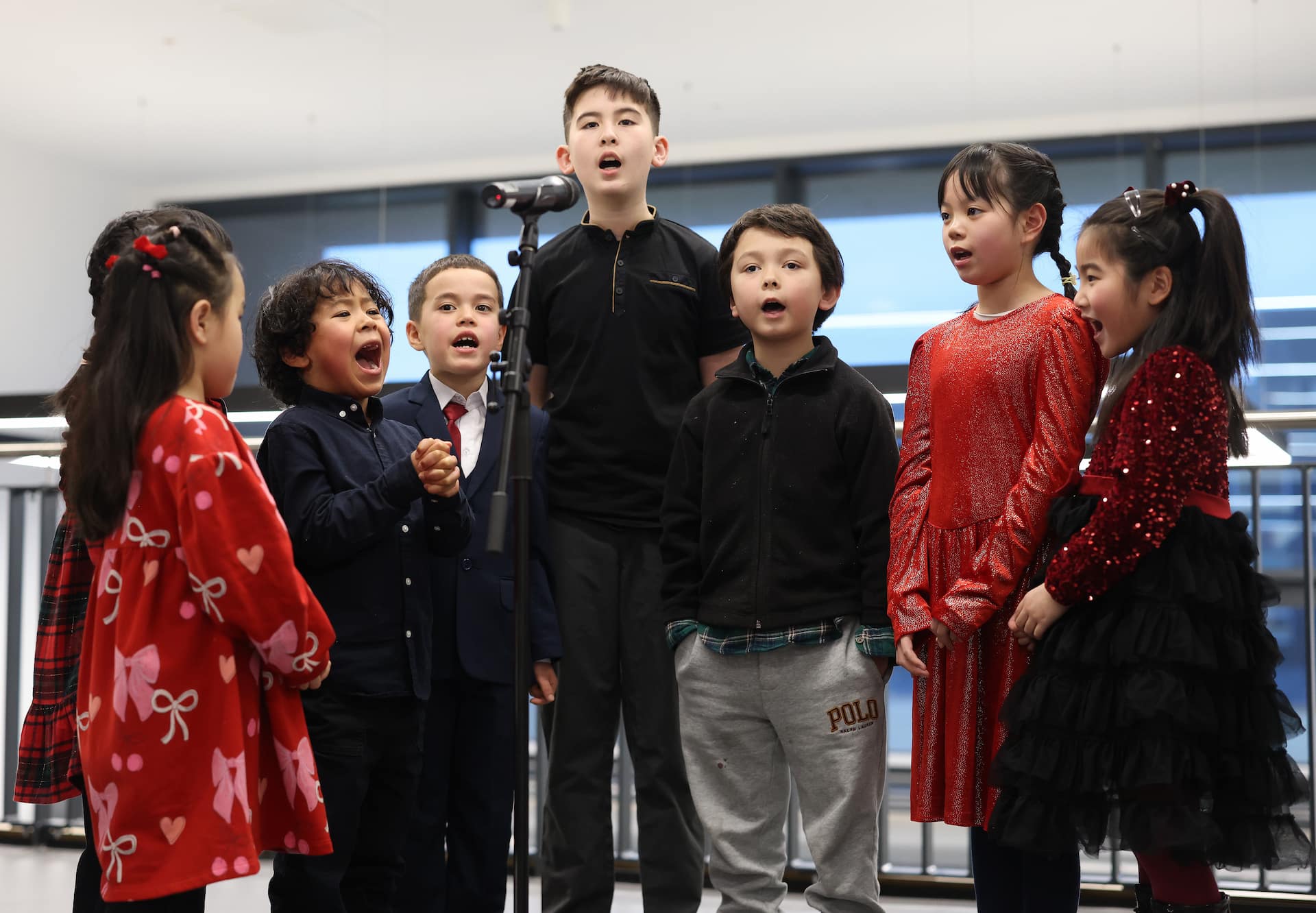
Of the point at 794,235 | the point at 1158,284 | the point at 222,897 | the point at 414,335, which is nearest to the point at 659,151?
the point at 794,235

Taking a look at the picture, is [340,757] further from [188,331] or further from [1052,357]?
[1052,357]

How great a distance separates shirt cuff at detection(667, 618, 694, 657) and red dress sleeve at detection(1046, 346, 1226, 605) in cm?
53

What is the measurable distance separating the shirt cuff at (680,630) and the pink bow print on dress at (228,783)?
661 mm

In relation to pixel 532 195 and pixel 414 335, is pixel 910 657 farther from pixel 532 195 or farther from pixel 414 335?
pixel 414 335

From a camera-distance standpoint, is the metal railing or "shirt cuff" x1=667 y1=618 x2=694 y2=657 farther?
the metal railing

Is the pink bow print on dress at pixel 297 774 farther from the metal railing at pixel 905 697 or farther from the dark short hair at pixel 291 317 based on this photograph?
the metal railing at pixel 905 697

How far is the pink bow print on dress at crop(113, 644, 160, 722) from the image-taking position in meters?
1.46

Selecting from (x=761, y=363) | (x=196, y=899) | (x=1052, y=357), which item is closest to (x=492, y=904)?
(x=196, y=899)

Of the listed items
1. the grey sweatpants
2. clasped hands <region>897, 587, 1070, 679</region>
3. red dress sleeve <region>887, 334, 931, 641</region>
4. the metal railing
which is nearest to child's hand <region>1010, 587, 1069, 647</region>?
clasped hands <region>897, 587, 1070, 679</region>

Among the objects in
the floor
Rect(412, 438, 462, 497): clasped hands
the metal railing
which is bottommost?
the floor

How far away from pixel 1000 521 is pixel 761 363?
46 cm

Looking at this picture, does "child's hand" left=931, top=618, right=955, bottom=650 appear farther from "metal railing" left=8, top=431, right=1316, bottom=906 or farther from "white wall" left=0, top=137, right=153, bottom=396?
"white wall" left=0, top=137, right=153, bottom=396

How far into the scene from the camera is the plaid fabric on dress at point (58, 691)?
1755mm

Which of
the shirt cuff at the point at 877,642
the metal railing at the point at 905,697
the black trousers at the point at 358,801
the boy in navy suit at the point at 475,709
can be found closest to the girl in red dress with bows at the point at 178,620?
the black trousers at the point at 358,801
